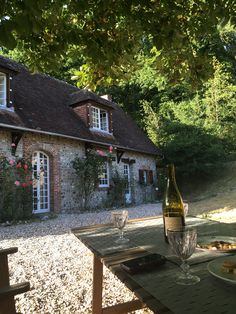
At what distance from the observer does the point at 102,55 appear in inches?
106

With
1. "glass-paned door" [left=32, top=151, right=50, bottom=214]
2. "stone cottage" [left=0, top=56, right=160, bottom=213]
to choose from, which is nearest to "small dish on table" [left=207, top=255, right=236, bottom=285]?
"stone cottage" [left=0, top=56, right=160, bottom=213]

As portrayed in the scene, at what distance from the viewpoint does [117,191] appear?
42.7ft

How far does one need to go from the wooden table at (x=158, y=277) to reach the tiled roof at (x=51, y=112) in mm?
7379

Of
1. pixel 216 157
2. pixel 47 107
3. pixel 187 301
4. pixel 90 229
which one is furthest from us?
pixel 216 157

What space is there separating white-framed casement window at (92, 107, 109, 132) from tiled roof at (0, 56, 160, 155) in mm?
479

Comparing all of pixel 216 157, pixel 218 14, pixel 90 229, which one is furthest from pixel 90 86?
pixel 216 157

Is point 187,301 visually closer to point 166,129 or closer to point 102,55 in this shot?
point 102,55

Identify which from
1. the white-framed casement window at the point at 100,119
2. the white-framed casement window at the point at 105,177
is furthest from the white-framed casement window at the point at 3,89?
the white-framed casement window at the point at 105,177

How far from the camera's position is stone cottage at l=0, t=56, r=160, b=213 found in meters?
9.59

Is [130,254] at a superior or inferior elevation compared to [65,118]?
inferior

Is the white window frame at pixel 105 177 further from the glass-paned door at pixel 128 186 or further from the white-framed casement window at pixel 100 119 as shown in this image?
the white-framed casement window at pixel 100 119

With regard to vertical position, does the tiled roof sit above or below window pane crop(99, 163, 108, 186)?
above

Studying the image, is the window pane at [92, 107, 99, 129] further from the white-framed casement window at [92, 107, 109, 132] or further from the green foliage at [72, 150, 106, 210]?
the green foliage at [72, 150, 106, 210]

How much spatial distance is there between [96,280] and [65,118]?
1011 cm
